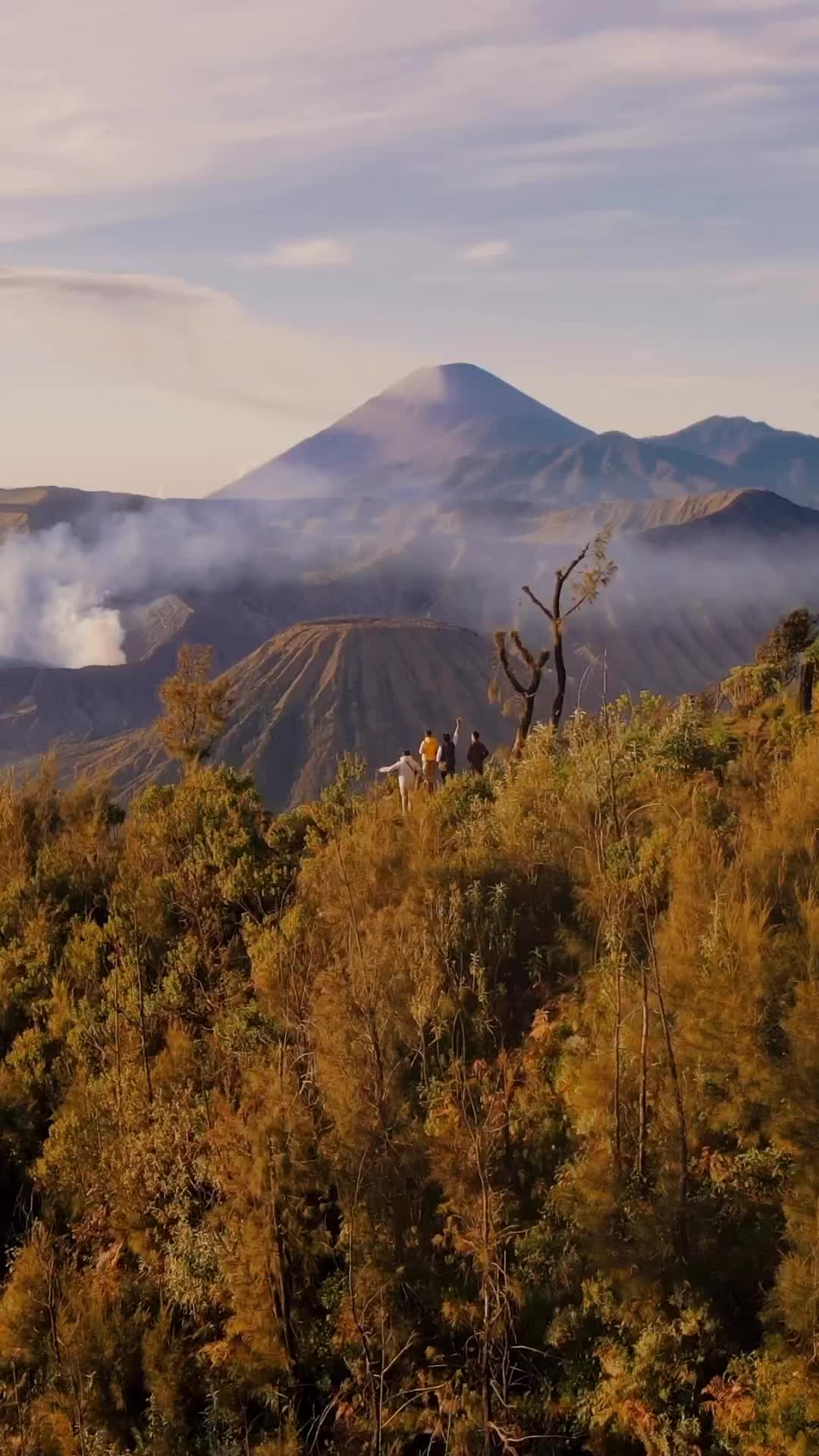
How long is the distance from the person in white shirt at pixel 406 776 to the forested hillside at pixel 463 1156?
7.53 feet

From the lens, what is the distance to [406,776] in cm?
1753

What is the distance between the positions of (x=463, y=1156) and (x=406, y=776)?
28.1ft

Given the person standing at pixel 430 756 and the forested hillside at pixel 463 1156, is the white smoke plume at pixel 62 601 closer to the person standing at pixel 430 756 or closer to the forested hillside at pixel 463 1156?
the person standing at pixel 430 756

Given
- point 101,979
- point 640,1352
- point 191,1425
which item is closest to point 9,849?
point 101,979

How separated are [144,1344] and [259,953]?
4445 mm

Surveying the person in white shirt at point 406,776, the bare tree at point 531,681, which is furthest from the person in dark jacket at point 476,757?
the bare tree at point 531,681

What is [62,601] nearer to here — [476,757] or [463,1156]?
[476,757]

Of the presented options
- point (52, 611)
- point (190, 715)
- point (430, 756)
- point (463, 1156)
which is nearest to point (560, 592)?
point (430, 756)

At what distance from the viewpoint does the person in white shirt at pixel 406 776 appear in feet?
54.5

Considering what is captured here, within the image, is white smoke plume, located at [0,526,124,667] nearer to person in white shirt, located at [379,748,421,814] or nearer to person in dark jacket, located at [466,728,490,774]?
person in dark jacket, located at [466,728,490,774]

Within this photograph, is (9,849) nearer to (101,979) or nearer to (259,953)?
(101,979)

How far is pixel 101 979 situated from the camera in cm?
1478

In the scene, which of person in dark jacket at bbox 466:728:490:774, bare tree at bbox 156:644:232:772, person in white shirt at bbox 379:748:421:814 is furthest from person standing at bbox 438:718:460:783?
bare tree at bbox 156:644:232:772

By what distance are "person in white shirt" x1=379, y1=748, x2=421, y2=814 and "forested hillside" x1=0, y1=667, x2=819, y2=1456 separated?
230 cm
